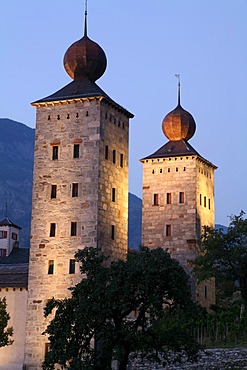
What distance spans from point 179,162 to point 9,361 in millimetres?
21808

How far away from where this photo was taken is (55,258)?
46.7m

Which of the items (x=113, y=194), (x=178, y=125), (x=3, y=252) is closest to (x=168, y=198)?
(x=178, y=125)

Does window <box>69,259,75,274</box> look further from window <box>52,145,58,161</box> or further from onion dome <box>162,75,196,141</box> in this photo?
onion dome <box>162,75,196,141</box>

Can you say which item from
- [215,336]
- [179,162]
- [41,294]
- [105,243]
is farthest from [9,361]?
[179,162]

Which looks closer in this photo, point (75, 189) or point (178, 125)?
point (75, 189)

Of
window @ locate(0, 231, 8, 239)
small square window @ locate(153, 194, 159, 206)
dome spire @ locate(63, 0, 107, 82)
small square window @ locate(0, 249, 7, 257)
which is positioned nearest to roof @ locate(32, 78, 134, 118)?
dome spire @ locate(63, 0, 107, 82)

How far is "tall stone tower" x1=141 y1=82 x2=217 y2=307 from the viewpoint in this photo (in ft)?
199

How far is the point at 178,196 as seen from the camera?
6153cm

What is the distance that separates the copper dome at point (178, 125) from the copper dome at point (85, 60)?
1350 cm

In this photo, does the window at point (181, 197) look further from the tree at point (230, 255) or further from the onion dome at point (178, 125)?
the tree at point (230, 255)

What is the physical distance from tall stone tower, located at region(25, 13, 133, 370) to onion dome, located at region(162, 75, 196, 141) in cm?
1368

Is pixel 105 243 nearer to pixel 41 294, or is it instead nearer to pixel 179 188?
pixel 41 294

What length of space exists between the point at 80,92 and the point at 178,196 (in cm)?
1561

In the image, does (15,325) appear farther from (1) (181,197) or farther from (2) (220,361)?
(1) (181,197)
